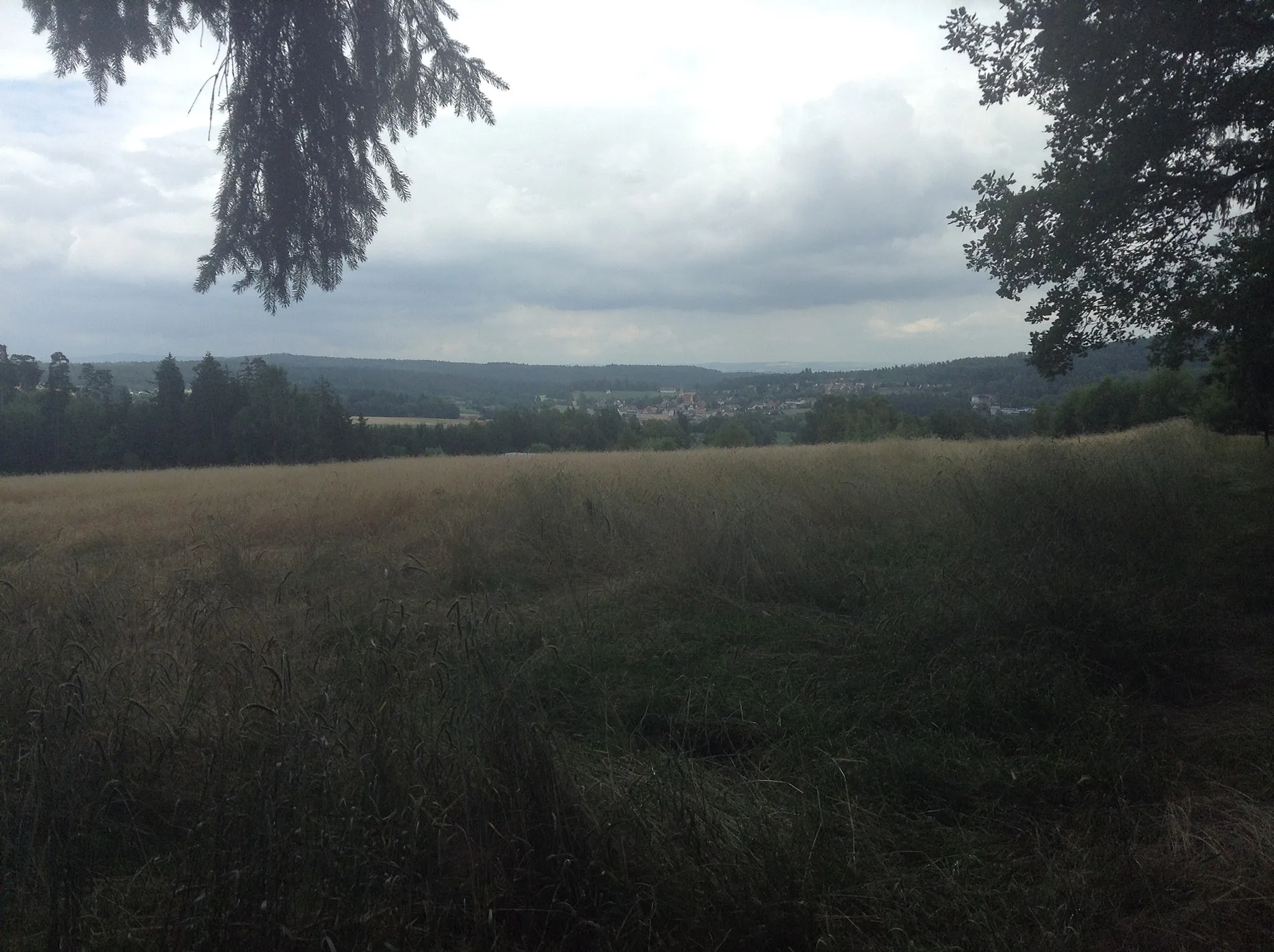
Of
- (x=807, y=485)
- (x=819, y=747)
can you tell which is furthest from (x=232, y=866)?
(x=807, y=485)

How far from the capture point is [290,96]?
216 inches

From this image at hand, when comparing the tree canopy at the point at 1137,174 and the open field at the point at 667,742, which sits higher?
the tree canopy at the point at 1137,174

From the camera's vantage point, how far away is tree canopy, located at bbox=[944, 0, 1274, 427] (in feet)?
21.8

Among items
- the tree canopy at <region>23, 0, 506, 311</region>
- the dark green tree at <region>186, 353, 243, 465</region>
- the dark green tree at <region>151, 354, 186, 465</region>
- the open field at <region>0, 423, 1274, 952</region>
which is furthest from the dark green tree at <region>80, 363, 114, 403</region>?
the tree canopy at <region>23, 0, 506, 311</region>

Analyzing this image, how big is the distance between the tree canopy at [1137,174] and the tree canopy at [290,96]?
5505 mm

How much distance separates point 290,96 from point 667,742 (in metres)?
5.05

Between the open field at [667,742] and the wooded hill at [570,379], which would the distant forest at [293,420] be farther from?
the open field at [667,742]

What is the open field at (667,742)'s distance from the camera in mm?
2275

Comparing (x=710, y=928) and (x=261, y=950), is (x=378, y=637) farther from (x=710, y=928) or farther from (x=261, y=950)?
(x=710, y=928)

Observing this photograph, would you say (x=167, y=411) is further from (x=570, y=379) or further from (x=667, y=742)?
(x=667, y=742)

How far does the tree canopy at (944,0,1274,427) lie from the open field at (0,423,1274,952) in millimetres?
2088

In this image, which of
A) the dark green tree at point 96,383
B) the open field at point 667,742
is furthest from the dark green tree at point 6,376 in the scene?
the open field at point 667,742

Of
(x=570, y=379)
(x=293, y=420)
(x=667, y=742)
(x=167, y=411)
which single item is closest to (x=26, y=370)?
(x=167, y=411)

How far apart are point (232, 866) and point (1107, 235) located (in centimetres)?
839
